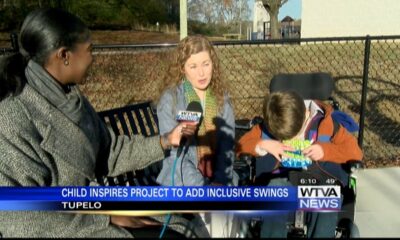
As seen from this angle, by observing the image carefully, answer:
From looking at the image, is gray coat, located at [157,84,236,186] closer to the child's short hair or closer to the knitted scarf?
the knitted scarf

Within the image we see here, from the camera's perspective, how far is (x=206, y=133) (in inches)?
109

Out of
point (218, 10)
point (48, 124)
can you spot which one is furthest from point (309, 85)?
point (218, 10)

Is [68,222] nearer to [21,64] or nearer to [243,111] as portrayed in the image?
[21,64]

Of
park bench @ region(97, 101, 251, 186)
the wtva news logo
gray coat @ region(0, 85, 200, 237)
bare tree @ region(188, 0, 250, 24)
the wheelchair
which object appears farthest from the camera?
bare tree @ region(188, 0, 250, 24)

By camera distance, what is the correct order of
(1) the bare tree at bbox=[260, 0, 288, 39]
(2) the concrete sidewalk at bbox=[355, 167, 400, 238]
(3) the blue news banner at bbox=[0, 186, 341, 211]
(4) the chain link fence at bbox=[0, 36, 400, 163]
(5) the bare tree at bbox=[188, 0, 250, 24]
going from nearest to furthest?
(3) the blue news banner at bbox=[0, 186, 341, 211] → (2) the concrete sidewalk at bbox=[355, 167, 400, 238] → (4) the chain link fence at bbox=[0, 36, 400, 163] → (1) the bare tree at bbox=[260, 0, 288, 39] → (5) the bare tree at bbox=[188, 0, 250, 24]

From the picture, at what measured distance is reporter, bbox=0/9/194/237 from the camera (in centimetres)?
172

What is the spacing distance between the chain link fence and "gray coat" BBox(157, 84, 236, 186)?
132cm

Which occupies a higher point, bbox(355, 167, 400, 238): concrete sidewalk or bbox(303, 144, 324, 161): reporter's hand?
bbox(303, 144, 324, 161): reporter's hand

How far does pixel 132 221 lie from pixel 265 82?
299 inches

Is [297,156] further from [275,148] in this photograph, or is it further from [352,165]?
[352,165]

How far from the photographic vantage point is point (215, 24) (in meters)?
39.2

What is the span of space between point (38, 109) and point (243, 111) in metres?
5.30

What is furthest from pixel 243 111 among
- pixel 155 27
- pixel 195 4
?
pixel 195 4

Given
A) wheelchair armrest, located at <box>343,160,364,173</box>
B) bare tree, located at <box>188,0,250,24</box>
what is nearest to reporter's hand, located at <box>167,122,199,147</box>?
wheelchair armrest, located at <box>343,160,364,173</box>
